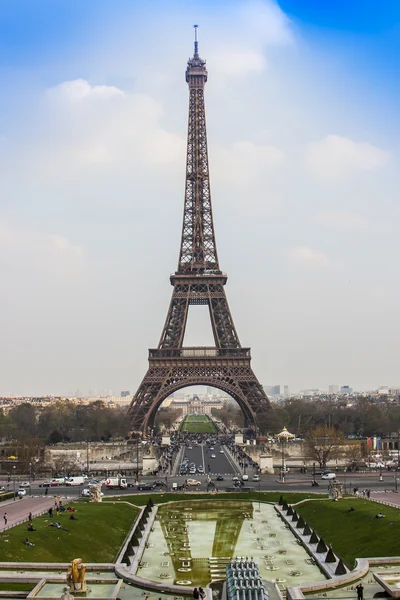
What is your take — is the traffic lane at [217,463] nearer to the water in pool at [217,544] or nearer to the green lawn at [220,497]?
the green lawn at [220,497]

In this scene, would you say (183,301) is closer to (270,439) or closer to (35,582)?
(270,439)

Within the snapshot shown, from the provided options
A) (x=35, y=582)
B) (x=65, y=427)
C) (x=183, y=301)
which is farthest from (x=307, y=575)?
(x=65, y=427)

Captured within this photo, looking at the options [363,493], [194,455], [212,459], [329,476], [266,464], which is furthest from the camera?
[194,455]

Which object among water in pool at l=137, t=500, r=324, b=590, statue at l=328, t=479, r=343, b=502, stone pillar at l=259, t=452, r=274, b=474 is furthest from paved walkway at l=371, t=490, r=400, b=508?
stone pillar at l=259, t=452, r=274, b=474

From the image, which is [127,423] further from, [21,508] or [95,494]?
[21,508]

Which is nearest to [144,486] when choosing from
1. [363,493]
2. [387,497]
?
[363,493]

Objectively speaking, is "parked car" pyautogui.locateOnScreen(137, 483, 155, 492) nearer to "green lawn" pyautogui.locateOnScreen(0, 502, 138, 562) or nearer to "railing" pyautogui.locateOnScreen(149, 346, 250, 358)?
"green lawn" pyautogui.locateOnScreen(0, 502, 138, 562)
